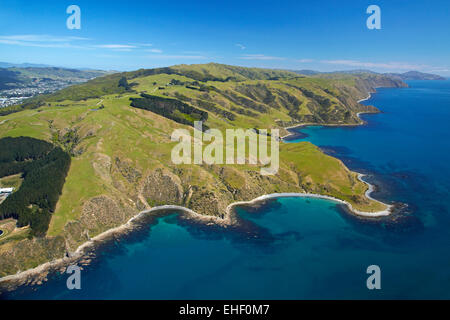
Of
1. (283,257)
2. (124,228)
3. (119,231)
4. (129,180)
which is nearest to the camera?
(283,257)

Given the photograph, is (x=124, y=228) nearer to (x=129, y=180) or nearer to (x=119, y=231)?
(x=119, y=231)

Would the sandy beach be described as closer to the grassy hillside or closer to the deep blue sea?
the grassy hillside

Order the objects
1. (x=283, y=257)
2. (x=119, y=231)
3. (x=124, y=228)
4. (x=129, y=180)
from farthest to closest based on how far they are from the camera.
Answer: (x=129, y=180) < (x=124, y=228) < (x=119, y=231) < (x=283, y=257)

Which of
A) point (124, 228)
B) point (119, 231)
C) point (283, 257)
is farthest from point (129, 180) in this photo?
point (283, 257)

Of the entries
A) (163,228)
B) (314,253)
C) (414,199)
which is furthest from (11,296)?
(414,199)

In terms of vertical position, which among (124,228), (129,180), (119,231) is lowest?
(119,231)

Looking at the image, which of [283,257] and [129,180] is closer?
[283,257]

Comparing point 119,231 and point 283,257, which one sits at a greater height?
point 119,231

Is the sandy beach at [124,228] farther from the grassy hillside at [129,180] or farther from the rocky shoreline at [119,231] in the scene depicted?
the grassy hillside at [129,180]

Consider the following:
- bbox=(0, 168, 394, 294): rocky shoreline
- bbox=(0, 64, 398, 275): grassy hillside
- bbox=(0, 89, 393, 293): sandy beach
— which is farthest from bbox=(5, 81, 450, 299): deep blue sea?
bbox=(0, 64, 398, 275): grassy hillside
